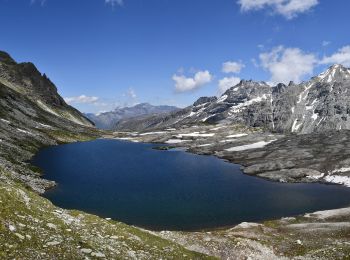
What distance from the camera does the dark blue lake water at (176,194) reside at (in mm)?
83500

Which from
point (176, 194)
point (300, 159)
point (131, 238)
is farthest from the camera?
point (300, 159)

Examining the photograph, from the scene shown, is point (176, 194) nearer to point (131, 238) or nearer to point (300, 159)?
point (131, 238)

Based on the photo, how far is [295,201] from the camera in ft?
327

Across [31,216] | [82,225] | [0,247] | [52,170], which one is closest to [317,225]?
[82,225]

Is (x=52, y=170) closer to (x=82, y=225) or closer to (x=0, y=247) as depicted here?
(x=82, y=225)

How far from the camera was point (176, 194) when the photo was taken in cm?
10512

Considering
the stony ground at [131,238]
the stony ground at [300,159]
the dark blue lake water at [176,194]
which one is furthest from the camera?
the stony ground at [300,159]

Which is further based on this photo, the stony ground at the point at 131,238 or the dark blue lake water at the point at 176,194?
the dark blue lake water at the point at 176,194

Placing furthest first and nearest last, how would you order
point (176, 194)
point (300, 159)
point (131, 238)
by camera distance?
point (300, 159) → point (176, 194) → point (131, 238)

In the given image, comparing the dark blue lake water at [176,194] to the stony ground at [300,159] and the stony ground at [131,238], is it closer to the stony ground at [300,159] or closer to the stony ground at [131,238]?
the stony ground at [300,159]

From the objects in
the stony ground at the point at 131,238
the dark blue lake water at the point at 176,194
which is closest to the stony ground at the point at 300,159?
the dark blue lake water at the point at 176,194

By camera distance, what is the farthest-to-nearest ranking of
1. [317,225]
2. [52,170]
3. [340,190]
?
1. [52,170]
2. [340,190]
3. [317,225]

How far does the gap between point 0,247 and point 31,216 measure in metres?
7.95

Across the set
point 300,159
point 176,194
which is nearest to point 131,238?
point 176,194
